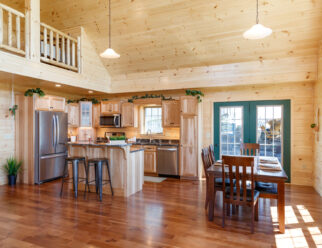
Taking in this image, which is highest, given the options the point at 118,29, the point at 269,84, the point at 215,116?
the point at 118,29

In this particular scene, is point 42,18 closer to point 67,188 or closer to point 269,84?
point 67,188

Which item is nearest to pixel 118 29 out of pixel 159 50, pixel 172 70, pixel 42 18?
pixel 159 50

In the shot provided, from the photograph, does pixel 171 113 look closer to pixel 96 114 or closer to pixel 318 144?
pixel 96 114

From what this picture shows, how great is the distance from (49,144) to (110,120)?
6.52 feet

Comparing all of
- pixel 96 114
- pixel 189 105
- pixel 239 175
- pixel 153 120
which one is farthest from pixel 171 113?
pixel 239 175

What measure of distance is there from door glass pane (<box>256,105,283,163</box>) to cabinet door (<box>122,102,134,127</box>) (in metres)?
3.62

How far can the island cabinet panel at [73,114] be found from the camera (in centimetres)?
745

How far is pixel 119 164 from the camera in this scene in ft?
15.7

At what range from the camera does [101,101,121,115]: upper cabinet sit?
24.2 feet

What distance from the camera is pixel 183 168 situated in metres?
6.34

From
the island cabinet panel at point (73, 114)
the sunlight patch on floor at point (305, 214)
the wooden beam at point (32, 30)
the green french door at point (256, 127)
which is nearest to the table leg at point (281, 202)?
the sunlight patch on floor at point (305, 214)

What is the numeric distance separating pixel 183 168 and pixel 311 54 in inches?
158

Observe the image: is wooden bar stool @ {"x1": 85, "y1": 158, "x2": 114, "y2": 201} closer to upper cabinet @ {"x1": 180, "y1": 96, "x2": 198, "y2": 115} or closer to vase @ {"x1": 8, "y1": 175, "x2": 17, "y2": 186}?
vase @ {"x1": 8, "y1": 175, "x2": 17, "y2": 186}

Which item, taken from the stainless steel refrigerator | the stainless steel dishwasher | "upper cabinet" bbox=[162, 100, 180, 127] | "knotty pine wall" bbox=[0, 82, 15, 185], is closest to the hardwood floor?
the stainless steel refrigerator
